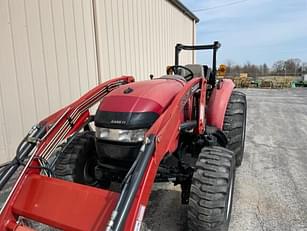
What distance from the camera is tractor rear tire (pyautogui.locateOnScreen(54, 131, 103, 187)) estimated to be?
2596mm

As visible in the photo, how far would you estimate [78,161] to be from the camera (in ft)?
8.70

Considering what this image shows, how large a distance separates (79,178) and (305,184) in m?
2.44

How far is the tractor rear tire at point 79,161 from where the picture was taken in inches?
102

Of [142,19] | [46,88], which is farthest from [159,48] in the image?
[46,88]

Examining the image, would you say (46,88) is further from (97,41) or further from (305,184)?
(305,184)

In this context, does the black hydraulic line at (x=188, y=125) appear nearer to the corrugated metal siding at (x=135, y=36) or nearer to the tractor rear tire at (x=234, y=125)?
the tractor rear tire at (x=234, y=125)

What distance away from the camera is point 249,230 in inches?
93.3

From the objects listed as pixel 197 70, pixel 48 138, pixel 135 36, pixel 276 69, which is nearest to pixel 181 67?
pixel 197 70

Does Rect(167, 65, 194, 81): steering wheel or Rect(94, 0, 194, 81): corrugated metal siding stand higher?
Rect(94, 0, 194, 81): corrugated metal siding

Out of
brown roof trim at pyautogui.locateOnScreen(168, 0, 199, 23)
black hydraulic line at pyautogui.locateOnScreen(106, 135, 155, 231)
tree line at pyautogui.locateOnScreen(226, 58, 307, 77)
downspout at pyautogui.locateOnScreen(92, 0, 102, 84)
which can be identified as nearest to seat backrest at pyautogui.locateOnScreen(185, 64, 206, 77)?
black hydraulic line at pyautogui.locateOnScreen(106, 135, 155, 231)

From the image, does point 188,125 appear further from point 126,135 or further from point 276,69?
point 276,69

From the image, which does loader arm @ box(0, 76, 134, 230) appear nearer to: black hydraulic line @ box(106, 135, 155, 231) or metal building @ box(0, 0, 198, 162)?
black hydraulic line @ box(106, 135, 155, 231)

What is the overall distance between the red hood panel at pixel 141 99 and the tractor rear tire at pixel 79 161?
0.54m

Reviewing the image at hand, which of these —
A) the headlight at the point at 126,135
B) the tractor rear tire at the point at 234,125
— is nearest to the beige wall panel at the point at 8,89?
the headlight at the point at 126,135
